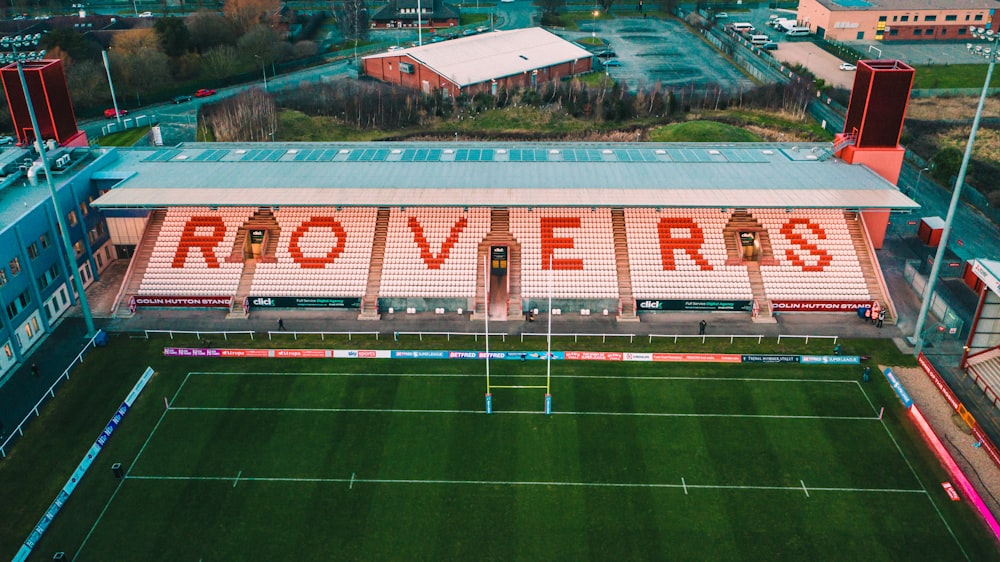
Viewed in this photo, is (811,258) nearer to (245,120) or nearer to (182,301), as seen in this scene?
(182,301)

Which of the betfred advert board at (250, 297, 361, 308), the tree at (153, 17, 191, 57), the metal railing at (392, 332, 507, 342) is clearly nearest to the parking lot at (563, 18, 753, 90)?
the metal railing at (392, 332, 507, 342)

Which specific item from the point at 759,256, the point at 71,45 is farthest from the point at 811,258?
the point at 71,45

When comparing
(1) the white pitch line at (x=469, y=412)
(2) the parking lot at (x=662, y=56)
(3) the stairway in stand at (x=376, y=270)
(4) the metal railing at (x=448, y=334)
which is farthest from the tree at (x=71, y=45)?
(1) the white pitch line at (x=469, y=412)

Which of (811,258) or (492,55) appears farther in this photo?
(492,55)

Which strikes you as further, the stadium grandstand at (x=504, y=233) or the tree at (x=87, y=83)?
the tree at (x=87, y=83)

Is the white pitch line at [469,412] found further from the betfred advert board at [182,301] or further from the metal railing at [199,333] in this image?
the betfred advert board at [182,301]

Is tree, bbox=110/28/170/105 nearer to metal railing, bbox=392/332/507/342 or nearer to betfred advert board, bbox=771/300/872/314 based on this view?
metal railing, bbox=392/332/507/342
